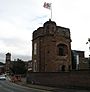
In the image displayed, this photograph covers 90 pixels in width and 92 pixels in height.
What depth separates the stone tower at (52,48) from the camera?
63781 millimetres

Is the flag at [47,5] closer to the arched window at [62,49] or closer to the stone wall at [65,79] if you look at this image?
the arched window at [62,49]

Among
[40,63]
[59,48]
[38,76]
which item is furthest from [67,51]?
[38,76]

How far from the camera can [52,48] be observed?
6388cm

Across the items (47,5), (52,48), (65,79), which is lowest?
(65,79)

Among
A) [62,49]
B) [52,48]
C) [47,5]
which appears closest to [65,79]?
[47,5]

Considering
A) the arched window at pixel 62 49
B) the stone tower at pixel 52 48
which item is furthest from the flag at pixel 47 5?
the arched window at pixel 62 49

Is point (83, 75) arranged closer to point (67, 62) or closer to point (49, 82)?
point (49, 82)

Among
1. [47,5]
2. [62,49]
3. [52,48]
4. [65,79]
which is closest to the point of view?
[65,79]

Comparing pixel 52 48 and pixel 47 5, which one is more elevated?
pixel 47 5

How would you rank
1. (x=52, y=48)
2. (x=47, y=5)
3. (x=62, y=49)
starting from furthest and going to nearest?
1. (x=62, y=49)
2. (x=52, y=48)
3. (x=47, y=5)

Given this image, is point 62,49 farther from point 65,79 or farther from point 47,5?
point 65,79

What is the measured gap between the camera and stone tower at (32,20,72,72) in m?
63.8

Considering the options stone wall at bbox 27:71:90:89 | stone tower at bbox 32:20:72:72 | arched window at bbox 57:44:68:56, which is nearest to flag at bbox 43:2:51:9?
stone tower at bbox 32:20:72:72

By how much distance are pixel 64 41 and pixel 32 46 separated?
356 inches
